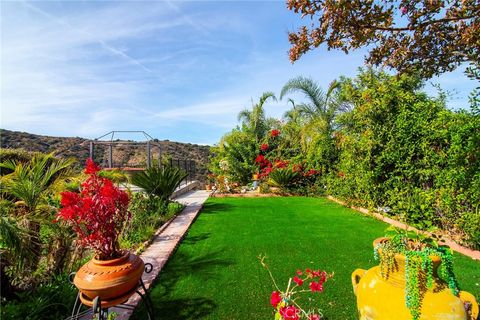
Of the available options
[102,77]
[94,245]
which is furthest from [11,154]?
[94,245]

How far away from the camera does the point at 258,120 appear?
15.7 meters

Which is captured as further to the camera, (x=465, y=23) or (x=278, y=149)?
(x=278, y=149)

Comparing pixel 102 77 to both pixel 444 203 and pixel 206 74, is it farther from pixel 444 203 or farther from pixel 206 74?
pixel 444 203

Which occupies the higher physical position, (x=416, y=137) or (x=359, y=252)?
(x=416, y=137)

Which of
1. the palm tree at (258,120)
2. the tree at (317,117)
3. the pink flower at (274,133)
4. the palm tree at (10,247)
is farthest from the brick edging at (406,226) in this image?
the palm tree at (258,120)

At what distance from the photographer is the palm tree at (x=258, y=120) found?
15.6m

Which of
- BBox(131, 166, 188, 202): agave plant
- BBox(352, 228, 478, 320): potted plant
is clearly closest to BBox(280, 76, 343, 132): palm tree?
BBox(131, 166, 188, 202): agave plant

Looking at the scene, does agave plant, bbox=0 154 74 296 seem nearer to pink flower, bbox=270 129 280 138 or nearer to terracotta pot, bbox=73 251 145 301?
terracotta pot, bbox=73 251 145 301

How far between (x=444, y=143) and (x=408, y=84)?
4450 millimetres

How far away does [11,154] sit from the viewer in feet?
34.3

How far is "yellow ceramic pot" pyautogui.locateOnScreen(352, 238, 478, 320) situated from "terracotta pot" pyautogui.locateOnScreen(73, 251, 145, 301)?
1.73 meters

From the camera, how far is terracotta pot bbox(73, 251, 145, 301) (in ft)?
7.06

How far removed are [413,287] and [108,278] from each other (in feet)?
6.83

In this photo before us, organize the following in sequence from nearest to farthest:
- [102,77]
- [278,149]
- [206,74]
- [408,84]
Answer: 1. [102,77]
2. [408,84]
3. [206,74]
4. [278,149]
